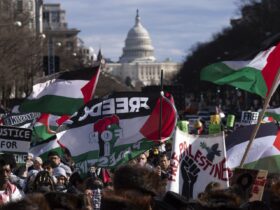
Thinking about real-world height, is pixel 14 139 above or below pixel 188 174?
below

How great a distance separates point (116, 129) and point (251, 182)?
4.01 meters

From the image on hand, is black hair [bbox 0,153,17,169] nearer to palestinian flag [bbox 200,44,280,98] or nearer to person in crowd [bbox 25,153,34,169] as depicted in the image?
palestinian flag [bbox 200,44,280,98]


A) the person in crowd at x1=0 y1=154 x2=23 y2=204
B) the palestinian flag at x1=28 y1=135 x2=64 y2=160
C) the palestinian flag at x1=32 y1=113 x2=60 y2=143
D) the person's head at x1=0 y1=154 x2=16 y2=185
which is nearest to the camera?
the person in crowd at x1=0 y1=154 x2=23 y2=204

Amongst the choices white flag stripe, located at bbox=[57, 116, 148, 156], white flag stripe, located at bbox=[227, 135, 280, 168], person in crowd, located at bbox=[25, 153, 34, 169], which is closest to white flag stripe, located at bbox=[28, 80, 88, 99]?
person in crowd, located at bbox=[25, 153, 34, 169]

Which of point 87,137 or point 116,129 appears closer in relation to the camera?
point 87,137

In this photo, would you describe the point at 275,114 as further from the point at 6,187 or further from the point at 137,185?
the point at 137,185

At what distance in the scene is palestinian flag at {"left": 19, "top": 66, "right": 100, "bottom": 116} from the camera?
1553 cm

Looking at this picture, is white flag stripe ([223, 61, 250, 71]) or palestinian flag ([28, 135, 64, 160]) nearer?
white flag stripe ([223, 61, 250, 71])

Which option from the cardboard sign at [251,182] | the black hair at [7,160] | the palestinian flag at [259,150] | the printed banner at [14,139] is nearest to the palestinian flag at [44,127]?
the printed banner at [14,139]

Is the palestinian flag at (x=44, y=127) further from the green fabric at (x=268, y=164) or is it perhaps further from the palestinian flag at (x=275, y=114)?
the green fabric at (x=268, y=164)

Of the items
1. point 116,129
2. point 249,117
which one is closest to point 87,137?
point 116,129

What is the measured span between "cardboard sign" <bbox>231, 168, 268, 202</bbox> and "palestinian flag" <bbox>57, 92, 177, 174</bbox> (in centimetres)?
326

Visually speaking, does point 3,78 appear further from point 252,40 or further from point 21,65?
point 252,40

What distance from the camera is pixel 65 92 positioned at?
1562cm
